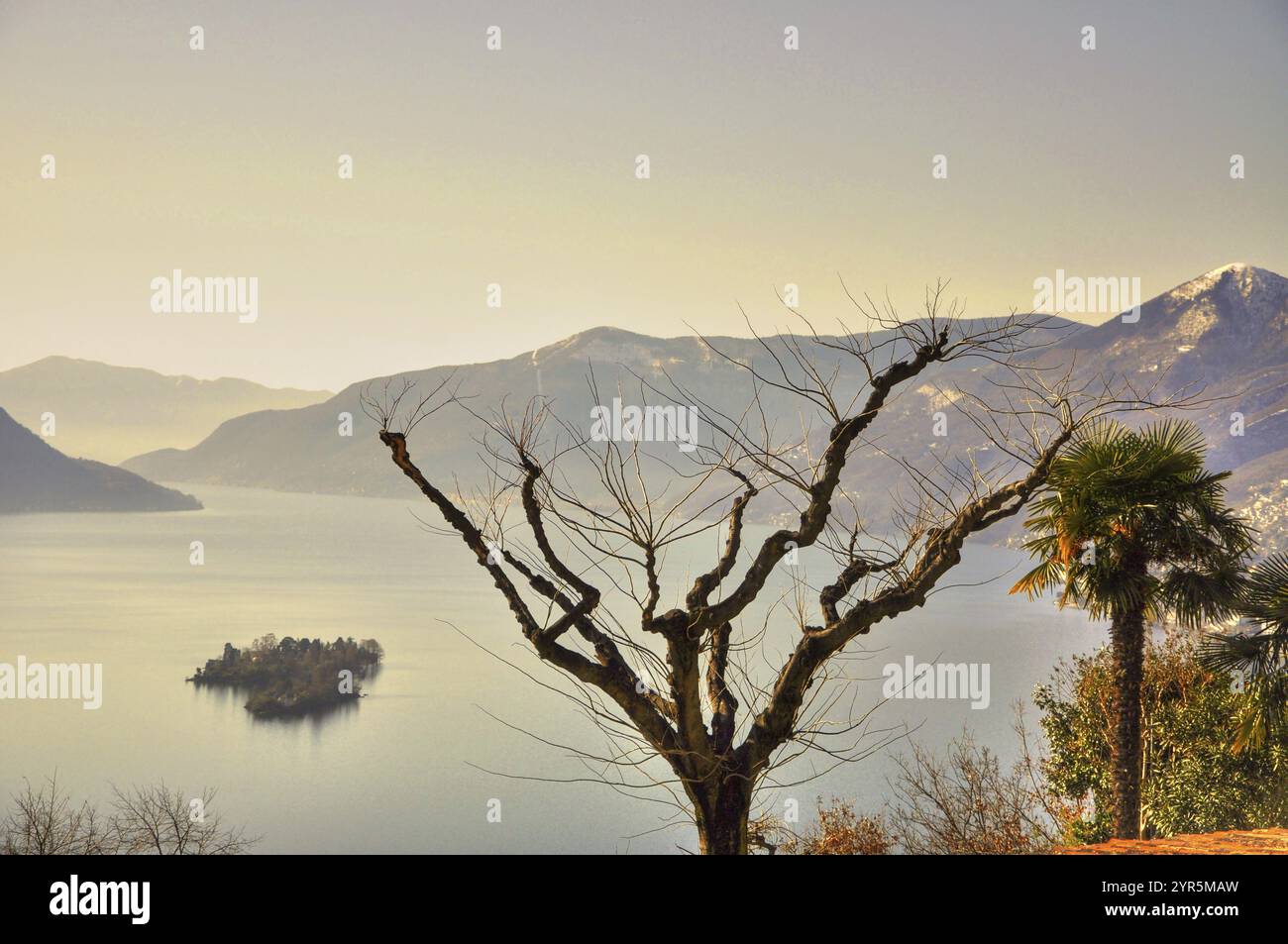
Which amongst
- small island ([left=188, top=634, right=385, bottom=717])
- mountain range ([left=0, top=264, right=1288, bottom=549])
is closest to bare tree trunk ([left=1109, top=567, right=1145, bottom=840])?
small island ([left=188, top=634, right=385, bottom=717])

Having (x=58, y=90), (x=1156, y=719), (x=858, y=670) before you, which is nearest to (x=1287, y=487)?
(x=858, y=670)

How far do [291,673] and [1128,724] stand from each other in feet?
156

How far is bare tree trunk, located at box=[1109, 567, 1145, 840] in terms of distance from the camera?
8.64 meters

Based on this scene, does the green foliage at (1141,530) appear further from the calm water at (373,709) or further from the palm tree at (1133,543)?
the calm water at (373,709)

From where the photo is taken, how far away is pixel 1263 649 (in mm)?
8359

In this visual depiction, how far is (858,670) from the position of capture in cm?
4025

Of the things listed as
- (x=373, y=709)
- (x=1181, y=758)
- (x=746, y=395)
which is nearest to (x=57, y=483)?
(x=746, y=395)

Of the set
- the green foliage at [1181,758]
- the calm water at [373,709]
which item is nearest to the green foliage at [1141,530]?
the green foliage at [1181,758]

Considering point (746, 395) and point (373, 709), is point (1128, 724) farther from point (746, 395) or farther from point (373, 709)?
point (746, 395)

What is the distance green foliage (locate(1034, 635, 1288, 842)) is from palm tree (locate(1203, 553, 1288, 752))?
4.17 feet

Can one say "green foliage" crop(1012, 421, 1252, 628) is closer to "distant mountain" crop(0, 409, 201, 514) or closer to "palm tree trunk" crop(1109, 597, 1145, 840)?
"palm tree trunk" crop(1109, 597, 1145, 840)

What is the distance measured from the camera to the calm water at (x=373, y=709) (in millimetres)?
32969
